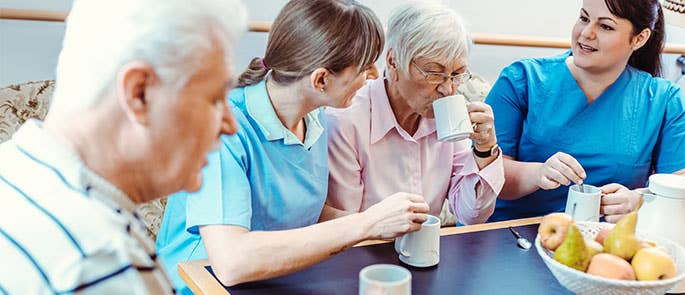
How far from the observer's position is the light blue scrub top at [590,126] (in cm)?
163

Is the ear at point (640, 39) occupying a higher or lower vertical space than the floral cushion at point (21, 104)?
higher

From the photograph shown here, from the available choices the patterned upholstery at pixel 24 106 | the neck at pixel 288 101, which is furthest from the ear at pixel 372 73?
the patterned upholstery at pixel 24 106

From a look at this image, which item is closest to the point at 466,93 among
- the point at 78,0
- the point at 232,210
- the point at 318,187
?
the point at 318,187

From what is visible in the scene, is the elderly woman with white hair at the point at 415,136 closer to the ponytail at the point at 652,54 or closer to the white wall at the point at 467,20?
the white wall at the point at 467,20

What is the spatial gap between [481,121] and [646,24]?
591mm

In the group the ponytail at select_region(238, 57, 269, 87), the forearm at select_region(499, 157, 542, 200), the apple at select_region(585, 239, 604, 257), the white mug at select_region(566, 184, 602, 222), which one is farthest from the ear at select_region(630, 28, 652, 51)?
the ponytail at select_region(238, 57, 269, 87)

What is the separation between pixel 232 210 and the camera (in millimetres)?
1050

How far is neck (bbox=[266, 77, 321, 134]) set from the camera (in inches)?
47.8

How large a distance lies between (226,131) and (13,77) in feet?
4.81

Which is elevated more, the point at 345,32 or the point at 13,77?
the point at 345,32

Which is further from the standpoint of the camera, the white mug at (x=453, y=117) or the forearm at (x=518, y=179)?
the forearm at (x=518, y=179)

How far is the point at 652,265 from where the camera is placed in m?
0.86

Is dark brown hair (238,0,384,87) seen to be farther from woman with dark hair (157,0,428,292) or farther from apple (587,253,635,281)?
apple (587,253,635,281)

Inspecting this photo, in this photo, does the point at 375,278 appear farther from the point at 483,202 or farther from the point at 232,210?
the point at 483,202
